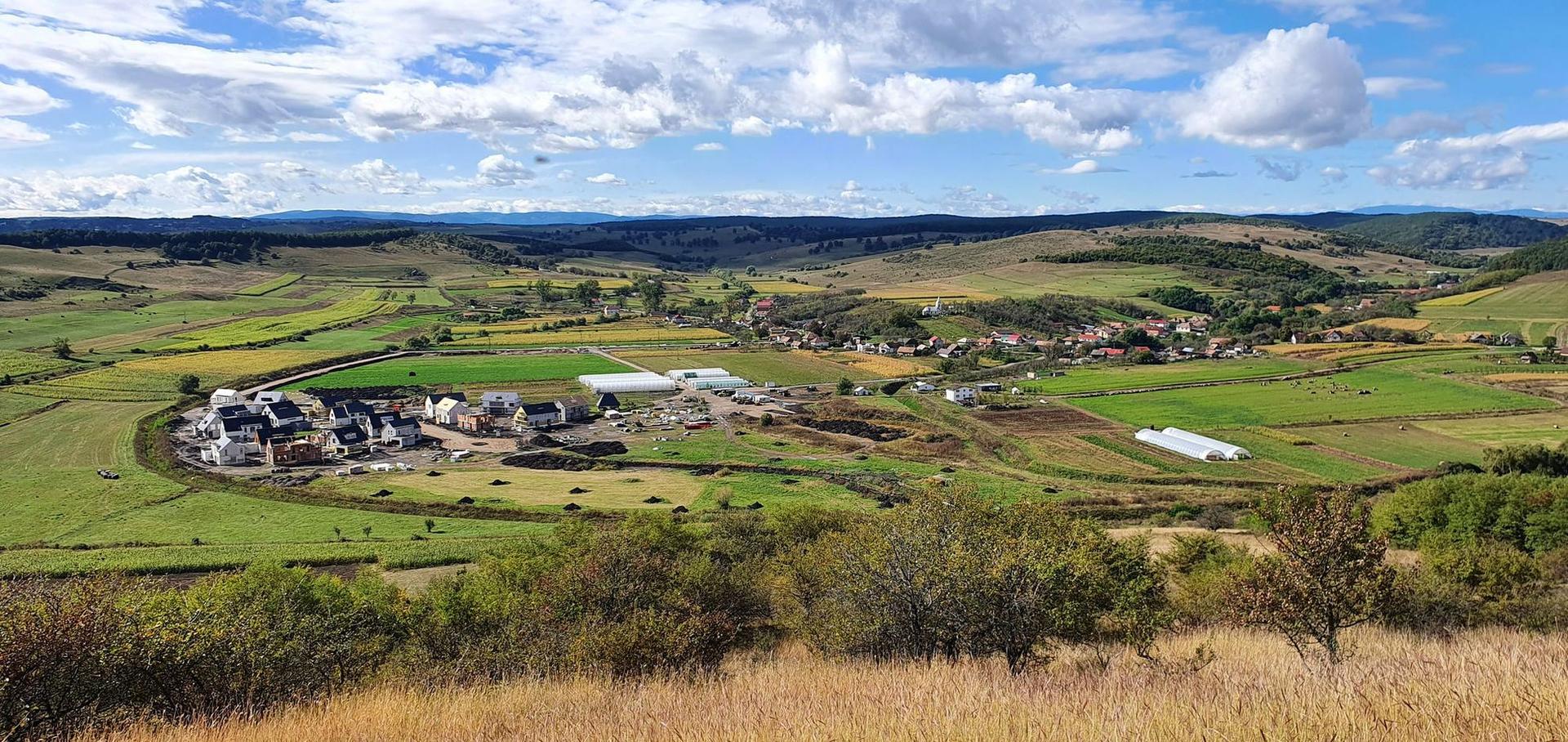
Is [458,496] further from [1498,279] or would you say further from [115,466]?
[1498,279]

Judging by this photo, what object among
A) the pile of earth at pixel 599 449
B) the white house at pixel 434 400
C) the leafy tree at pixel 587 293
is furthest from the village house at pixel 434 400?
the leafy tree at pixel 587 293

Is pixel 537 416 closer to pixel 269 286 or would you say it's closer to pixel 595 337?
pixel 595 337

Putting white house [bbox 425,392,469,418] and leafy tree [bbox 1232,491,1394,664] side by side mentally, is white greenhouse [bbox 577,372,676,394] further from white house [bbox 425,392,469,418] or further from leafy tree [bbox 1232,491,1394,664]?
leafy tree [bbox 1232,491,1394,664]

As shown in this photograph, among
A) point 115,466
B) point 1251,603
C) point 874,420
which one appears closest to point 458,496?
point 115,466

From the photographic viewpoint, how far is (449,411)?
73.3 m

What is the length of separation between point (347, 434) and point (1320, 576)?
67026 millimetres

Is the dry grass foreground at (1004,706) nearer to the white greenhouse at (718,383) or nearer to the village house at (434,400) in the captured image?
the village house at (434,400)

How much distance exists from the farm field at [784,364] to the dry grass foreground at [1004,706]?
272 feet

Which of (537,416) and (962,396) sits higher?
(537,416)

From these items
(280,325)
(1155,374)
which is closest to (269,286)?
(280,325)

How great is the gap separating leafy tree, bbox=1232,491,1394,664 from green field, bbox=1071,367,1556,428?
193ft

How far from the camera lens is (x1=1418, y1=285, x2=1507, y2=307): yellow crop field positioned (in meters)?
133

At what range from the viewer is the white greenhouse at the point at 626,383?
87188mm

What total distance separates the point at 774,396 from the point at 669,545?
187 ft
